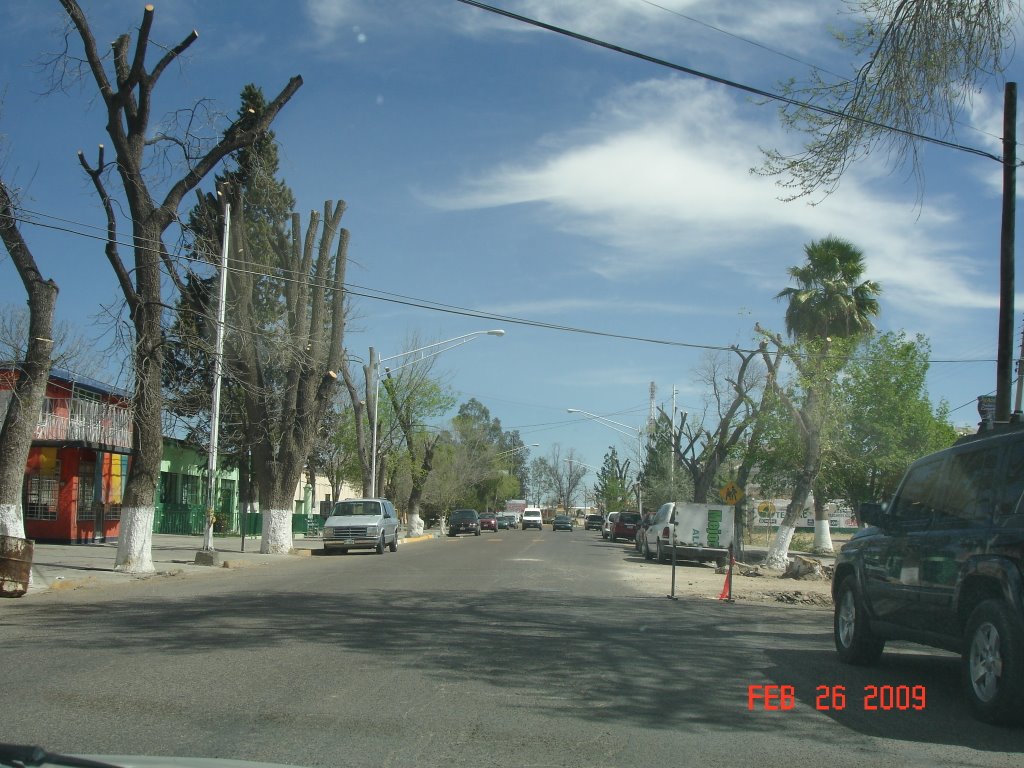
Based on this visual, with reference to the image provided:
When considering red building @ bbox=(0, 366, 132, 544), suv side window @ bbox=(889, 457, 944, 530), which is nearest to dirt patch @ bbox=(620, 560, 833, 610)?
suv side window @ bbox=(889, 457, 944, 530)

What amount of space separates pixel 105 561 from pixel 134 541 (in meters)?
2.98

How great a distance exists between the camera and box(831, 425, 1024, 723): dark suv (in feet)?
22.1

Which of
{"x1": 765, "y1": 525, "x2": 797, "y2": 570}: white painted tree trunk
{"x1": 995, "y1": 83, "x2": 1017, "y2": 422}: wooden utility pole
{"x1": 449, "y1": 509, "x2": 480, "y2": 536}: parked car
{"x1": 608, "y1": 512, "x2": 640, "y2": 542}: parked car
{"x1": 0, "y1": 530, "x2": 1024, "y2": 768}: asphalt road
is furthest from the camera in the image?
{"x1": 449, "y1": 509, "x2": 480, "y2": 536}: parked car

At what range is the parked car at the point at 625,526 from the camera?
177 ft

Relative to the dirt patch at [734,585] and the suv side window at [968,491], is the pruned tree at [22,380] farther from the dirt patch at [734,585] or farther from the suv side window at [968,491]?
the suv side window at [968,491]

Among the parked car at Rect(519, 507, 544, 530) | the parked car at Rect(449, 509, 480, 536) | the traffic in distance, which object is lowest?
the parked car at Rect(519, 507, 544, 530)

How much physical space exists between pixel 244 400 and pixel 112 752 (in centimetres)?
2586

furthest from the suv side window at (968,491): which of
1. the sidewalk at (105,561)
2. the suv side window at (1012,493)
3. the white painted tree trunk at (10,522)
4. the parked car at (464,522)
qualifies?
the parked car at (464,522)

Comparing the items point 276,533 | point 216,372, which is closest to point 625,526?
point 276,533

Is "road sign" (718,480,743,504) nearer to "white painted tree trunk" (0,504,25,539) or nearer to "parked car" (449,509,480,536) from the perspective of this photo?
"white painted tree trunk" (0,504,25,539)

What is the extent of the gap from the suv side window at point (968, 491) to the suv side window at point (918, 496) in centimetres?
14

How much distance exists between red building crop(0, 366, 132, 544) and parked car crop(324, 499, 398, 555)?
256 inches

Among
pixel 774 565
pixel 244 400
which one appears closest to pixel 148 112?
pixel 244 400

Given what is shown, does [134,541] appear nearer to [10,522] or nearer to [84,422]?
[10,522]
